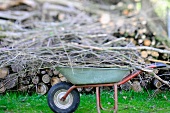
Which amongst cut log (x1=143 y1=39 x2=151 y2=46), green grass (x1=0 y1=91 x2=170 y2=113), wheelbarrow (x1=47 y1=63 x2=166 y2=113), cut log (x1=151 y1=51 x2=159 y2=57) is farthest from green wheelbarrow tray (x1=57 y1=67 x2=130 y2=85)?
cut log (x1=143 y1=39 x2=151 y2=46)

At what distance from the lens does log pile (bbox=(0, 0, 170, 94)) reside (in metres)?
3.75

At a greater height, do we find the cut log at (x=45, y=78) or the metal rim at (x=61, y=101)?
the cut log at (x=45, y=78)

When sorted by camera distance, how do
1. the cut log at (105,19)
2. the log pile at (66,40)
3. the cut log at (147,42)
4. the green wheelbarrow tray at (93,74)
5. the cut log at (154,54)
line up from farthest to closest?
1. the cut log at (105,19)
2. the cut log at (147,42)
3. the cut log at (154,54)
4. the log pile at (66,40)
5. the green wheelbarrow tray at (93,74)

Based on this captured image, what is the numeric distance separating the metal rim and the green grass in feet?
0.95

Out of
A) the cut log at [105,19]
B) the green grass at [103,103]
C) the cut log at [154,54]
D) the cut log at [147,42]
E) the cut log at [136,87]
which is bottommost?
the green grass at [103,103]

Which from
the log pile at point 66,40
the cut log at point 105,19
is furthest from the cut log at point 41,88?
the cut log at point 105,19

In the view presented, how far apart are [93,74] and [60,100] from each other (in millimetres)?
457

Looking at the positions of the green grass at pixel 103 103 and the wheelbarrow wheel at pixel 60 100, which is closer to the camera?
the wheelbarrow wheel at pixel 60 100

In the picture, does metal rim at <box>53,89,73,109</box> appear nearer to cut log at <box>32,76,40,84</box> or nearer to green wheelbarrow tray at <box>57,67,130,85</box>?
→ green wheelbarrow tray at <box>57,67,130,85</box>

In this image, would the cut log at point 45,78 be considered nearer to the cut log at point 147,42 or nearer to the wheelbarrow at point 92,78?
the wheelbarrow at point 92,78

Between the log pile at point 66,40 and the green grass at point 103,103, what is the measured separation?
0.67 ft

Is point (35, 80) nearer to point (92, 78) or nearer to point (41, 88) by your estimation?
point (41, 88)

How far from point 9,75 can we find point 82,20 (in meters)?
2.51

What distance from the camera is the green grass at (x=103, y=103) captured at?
364cm
